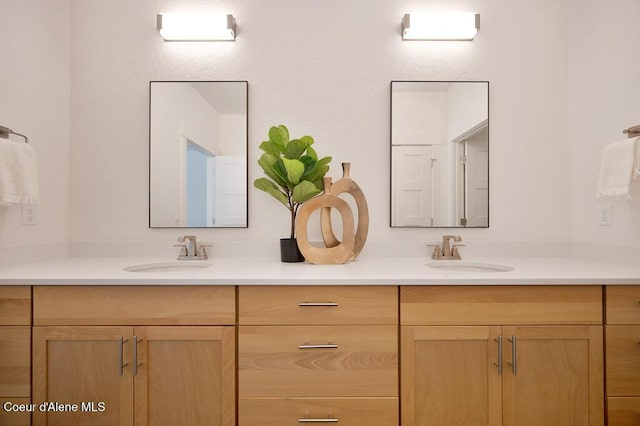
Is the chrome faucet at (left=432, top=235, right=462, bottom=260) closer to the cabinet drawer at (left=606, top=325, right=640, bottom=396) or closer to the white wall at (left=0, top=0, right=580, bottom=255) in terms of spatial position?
the white wall at (left=0, top=0, right=580, bottom=255)

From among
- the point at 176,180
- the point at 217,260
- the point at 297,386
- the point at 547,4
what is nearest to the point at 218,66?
the point at 176,180

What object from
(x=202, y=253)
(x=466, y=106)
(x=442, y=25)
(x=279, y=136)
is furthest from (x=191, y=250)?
(x=442, y=25)

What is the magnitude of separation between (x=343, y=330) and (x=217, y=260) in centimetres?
86

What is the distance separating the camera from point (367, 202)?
1.93m

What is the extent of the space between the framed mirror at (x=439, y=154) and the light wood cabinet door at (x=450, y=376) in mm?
725

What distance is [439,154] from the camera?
1901mm

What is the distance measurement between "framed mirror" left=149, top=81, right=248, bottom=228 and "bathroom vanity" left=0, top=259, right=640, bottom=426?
2.12ft

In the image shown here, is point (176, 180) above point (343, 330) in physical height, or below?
above

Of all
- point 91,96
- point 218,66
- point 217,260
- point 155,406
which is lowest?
point 155,406

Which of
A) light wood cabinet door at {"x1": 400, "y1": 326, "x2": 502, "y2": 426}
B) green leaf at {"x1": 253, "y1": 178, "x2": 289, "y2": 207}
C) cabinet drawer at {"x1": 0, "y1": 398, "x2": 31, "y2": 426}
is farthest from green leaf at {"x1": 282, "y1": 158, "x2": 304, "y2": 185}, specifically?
cabinet drawer at {"x1": 0, "y1": 398, "x2": 31, "y2": 426}

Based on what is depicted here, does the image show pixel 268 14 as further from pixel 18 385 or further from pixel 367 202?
pixel 18 385

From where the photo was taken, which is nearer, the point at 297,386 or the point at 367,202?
the point at 297,386

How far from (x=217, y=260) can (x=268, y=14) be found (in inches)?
55.0

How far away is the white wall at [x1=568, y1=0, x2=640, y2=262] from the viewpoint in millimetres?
1577
